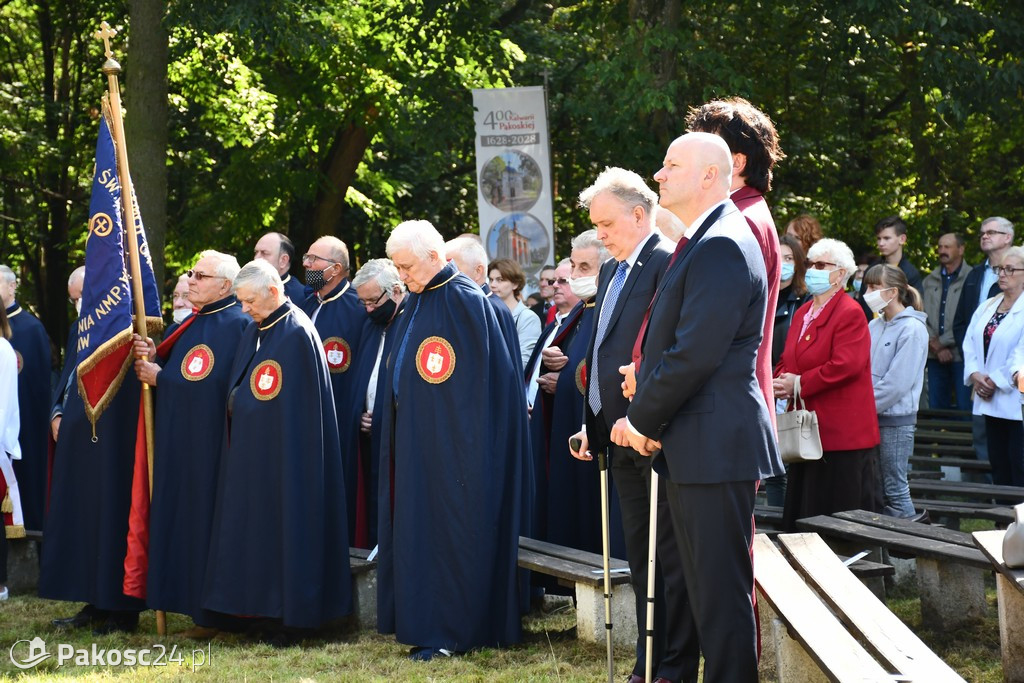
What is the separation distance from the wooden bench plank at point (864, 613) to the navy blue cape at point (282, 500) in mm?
2377

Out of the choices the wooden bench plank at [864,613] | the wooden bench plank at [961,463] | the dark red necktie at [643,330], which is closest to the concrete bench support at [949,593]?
the wooden bench plank at [864,613]

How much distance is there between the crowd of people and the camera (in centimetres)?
514

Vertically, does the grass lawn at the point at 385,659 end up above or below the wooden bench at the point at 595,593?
below

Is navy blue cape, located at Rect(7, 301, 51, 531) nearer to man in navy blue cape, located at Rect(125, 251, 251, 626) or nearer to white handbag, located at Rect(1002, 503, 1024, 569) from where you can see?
man in navy blue cape, located at Rect(125, 251, 251, 626)

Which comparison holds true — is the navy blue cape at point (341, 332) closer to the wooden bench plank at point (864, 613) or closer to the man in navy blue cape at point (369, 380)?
the man in navy blue cape at point (369, 380)

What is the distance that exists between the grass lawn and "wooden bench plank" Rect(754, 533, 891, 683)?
582 mm

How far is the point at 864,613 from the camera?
4.70 m

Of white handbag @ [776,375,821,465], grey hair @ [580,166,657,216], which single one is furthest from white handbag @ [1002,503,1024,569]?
white handbag @ [776,375,821,465]

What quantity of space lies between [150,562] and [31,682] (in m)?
1.28

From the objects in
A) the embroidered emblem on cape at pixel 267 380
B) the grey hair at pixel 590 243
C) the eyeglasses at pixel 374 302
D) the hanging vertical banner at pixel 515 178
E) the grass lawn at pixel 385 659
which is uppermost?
the hanging vertical banner at pixel 515 178

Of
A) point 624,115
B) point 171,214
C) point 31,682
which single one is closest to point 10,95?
point 171,214

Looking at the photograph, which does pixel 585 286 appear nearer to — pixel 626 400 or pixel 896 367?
pixel 626 400

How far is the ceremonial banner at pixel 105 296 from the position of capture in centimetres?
724

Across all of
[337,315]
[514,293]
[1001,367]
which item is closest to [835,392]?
[1001,367]
